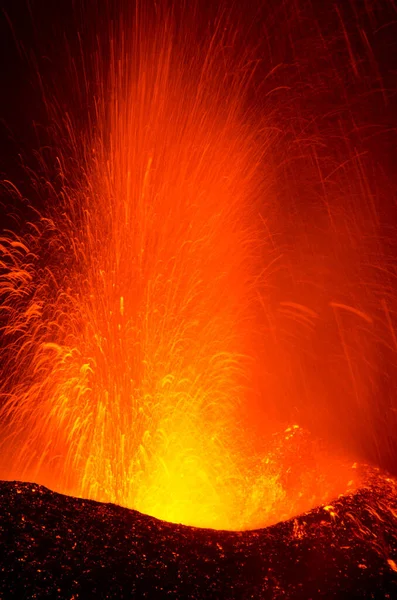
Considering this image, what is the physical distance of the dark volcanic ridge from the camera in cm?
378

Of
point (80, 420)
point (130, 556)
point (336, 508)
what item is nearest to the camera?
point (130, 556)

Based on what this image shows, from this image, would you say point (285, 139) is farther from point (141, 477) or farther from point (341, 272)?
point (141, 477)

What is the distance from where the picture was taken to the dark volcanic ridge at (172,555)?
3779 millimetres

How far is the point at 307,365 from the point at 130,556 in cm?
718

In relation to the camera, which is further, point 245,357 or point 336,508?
point 245,357

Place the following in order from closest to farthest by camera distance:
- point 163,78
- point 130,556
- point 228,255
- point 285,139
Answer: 1. point 130,556
2. point 163,78
3. point 228,255
4. point 285,139

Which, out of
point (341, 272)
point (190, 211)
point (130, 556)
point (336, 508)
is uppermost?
point (190, 211)

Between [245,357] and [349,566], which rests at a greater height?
[245,357]

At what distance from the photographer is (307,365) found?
423 inches

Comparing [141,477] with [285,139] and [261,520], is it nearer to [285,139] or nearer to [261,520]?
[261,520]

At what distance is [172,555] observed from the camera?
430 centimetres

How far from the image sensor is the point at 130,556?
4125 mm

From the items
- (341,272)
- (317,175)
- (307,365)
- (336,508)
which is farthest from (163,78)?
(336,508)

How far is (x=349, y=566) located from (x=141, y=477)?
324cm
